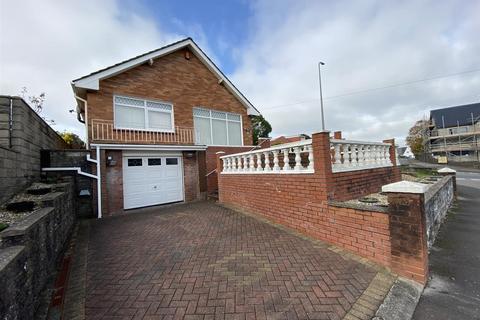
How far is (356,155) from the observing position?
4992mm

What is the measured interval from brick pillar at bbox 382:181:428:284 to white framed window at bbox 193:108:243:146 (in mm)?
8682

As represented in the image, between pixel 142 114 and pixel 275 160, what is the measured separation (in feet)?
21.5

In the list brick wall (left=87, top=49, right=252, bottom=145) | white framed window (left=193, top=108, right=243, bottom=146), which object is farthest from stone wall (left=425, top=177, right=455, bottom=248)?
brick wall (left=87, top=49, right=252, bottom=145)

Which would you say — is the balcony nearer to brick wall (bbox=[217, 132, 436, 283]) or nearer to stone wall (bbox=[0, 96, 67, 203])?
stone wall (bbox=[0, 96, 67, 203])

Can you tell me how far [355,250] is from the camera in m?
3.46

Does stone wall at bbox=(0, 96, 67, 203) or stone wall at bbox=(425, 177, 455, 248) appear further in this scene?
stone wall at bbox=(425, 177, 455, 248)

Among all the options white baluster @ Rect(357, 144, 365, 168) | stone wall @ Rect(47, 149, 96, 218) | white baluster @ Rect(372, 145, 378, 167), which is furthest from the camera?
stone wall @ Rect(47, 149, 96, 218)

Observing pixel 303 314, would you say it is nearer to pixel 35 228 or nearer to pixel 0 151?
pixel 35 228

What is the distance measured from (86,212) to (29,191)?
132 inches

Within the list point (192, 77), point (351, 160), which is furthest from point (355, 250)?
point (192, 77)

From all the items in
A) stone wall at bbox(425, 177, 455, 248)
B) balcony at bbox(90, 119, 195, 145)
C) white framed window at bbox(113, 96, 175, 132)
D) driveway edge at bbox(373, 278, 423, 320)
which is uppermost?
white framed window at bbox(113, 96, 175, 132)

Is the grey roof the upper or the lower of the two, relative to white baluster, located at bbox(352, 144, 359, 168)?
upper

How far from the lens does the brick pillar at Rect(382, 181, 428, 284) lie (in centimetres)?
272

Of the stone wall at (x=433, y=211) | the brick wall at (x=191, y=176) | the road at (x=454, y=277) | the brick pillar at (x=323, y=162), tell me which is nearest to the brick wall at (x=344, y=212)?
the brick pillar at (x=323, y=162)
